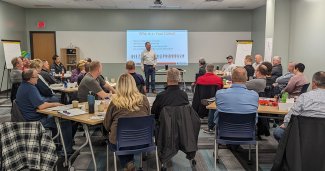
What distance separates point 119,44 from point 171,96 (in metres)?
8.93

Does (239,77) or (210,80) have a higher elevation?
(239,77)

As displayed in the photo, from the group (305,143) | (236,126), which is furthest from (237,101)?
(305,143)

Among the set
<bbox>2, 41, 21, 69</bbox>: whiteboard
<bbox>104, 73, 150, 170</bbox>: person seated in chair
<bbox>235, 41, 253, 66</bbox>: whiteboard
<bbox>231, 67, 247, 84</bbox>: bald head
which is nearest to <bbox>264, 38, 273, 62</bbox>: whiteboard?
<bbox>235, 41, 253, 66</bbox>: whiteboard

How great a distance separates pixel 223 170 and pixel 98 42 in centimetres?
916

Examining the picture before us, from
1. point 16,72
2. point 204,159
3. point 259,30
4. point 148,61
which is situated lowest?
point 204,159

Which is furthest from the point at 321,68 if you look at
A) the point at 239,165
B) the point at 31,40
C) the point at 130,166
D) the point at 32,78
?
the point at 31,40

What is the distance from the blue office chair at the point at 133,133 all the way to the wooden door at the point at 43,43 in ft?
32.1

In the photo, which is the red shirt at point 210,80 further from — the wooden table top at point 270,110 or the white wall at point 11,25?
the white wall at point 11,25

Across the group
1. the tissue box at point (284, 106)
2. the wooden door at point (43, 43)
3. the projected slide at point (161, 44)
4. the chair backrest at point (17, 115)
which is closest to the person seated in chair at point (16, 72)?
the chair backrest at point (17, 115)

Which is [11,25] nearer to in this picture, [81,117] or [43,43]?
[43,43]

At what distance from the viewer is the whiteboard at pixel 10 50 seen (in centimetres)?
943

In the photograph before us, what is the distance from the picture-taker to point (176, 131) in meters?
3.24

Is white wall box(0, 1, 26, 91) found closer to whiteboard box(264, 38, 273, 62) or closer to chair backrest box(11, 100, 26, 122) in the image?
chair backrest box(11, 100, 26, 122)

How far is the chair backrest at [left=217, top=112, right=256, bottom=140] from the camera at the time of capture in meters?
3.21
